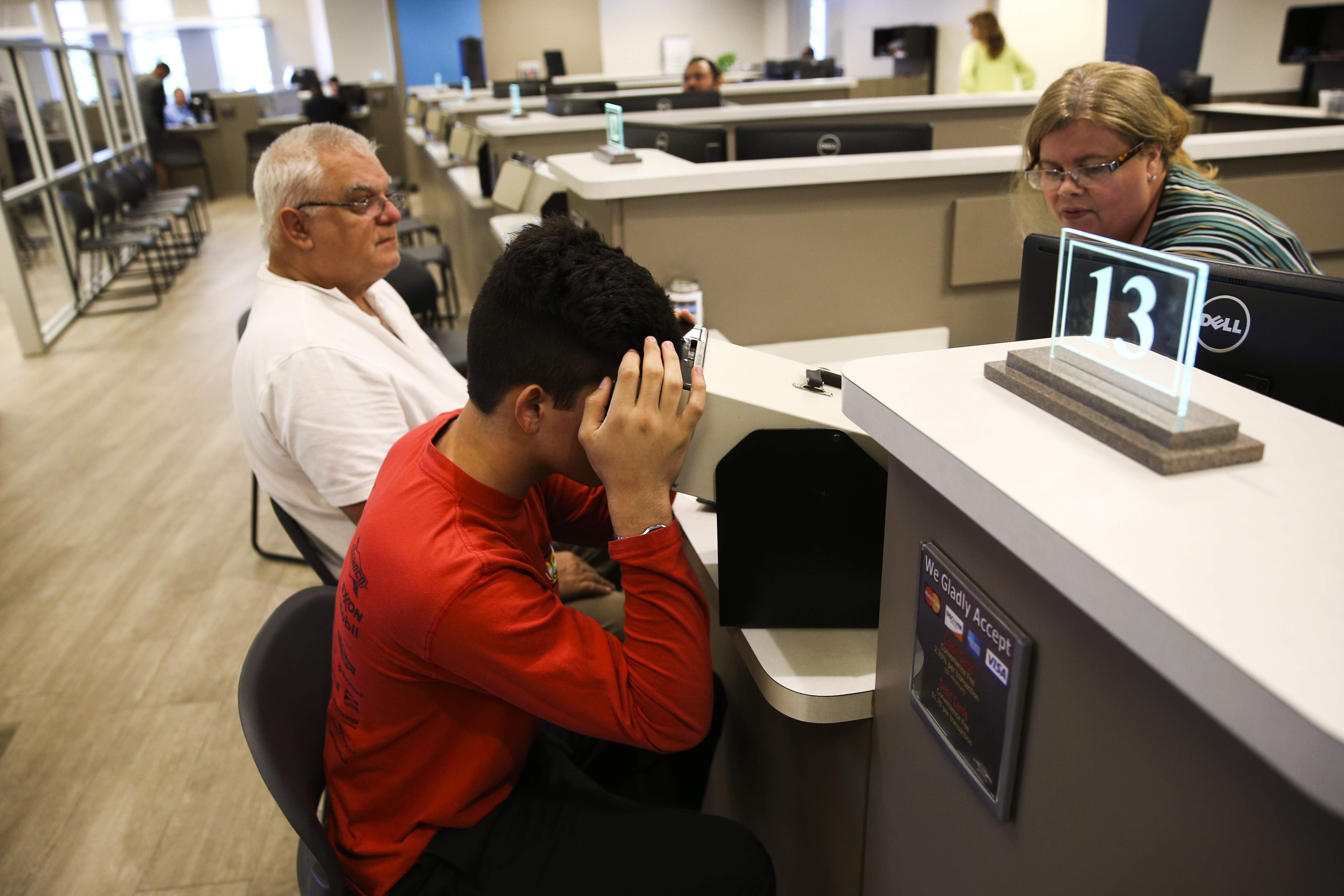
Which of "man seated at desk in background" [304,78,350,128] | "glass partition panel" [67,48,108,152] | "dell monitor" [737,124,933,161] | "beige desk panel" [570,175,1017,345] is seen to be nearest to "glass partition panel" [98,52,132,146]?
"glass partition panel" [67,48,108,152]

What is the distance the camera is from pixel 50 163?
5.50 metres

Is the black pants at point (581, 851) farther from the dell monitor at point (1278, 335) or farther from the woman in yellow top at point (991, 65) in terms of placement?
the woman in yellow top at point (991, 65)

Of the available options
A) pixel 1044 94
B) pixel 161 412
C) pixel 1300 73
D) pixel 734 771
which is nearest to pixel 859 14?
pixel 1300 73

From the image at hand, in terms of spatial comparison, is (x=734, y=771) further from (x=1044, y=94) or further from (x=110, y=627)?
(x=110, y=627)

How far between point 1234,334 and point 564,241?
705mm

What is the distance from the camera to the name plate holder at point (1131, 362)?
57 cm

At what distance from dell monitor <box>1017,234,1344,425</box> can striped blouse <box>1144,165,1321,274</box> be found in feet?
1.82

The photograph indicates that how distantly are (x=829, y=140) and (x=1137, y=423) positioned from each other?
1.89 m

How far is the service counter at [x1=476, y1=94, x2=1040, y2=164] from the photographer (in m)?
3.67

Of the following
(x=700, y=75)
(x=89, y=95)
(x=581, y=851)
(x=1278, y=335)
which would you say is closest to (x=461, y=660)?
(x=581, y=851)

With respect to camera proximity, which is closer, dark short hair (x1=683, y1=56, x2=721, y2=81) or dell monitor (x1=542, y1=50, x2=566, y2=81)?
dark short hair (x1=683, y1=56, x2=721, y2=81)

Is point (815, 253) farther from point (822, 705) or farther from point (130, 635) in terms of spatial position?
point (130, 635)

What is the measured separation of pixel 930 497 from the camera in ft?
2.31

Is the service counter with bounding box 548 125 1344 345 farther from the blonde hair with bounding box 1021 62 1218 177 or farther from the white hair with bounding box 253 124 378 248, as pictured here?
the white hair with bounding box 253 124 378 248
